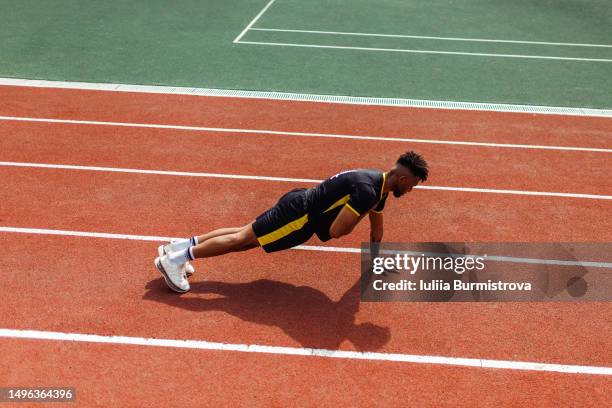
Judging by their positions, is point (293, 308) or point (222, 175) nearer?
point (293, 308)

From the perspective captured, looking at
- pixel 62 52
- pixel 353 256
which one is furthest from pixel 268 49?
pixel 353 256

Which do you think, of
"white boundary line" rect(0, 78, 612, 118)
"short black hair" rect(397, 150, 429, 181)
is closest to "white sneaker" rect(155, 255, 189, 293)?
"short black hair" rect(397, 150, 429, 181)

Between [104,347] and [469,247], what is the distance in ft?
13.2

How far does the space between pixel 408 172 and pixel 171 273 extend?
7.91 feet

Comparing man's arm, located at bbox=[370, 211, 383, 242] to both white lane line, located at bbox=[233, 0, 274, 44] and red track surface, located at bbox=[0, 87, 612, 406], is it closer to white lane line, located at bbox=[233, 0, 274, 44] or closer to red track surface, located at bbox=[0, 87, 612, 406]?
red track surface, located at bbox=[0, 87, 612, 406]

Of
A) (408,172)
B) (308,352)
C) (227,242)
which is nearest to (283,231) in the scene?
(227,242)

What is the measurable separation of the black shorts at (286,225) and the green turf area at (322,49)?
651 cm

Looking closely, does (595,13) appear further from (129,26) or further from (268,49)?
(129,26)

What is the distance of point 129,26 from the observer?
15.0m

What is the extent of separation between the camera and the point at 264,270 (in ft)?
20.8

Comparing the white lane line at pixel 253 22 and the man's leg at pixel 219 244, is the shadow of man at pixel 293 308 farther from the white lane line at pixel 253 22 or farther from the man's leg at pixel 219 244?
the white lane line at pixel 253 22

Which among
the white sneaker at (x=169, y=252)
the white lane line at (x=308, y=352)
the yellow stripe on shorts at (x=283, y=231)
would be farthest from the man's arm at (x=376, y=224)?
the white sneaker at (x=169, y=252)

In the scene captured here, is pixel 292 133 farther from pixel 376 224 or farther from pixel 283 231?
pixel 283 231

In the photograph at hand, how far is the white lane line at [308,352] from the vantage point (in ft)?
16.7
